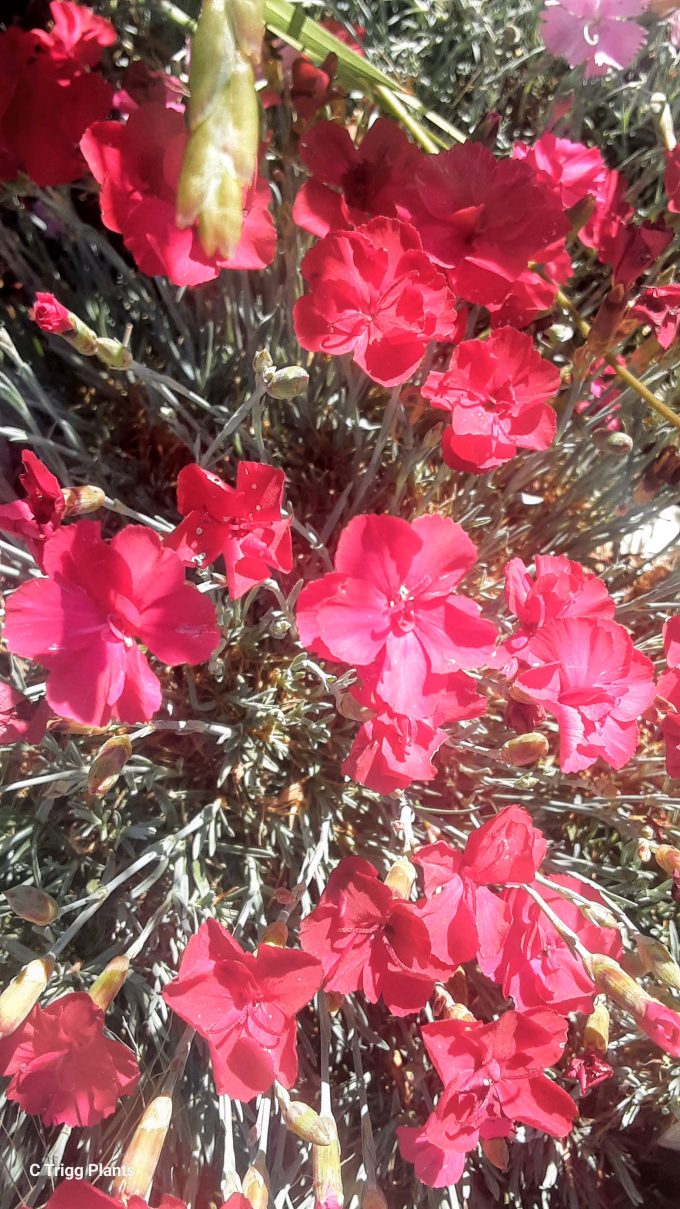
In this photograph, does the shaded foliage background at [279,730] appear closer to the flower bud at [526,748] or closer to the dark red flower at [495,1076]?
the flower bud at [526,748]

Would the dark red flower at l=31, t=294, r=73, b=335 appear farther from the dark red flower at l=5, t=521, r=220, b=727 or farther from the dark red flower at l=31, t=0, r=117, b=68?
the dark red flower at l=31, t=0, r=117, b=68

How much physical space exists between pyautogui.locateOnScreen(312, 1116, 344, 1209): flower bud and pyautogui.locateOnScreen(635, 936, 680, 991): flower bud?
0.49m

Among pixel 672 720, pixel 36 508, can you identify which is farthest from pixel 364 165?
pixel 672 720

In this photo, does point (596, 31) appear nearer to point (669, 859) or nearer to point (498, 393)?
point (498, 393)

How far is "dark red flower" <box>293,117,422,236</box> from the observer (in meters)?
1.30

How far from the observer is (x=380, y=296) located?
115 centimetres

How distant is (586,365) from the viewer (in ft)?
4.43

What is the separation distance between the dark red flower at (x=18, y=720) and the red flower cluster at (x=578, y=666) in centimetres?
67

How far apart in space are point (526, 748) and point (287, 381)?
593mm

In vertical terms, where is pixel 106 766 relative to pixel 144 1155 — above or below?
above

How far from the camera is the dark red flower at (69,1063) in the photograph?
107 centimetres

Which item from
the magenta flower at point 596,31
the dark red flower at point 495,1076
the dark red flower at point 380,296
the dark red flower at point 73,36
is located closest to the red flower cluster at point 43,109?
the dark red flower at point 73,36

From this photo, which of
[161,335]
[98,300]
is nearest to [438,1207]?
[161,335]

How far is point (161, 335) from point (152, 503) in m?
0.36
